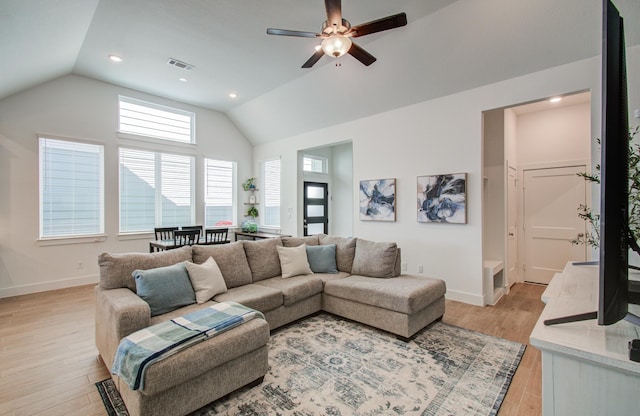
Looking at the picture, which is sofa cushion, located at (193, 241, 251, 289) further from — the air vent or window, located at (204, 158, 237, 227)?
window, located at (204, 158, 237, 227)

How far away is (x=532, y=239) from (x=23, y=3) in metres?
7.41

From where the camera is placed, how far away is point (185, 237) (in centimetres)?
474

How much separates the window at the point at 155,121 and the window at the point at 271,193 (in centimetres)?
185

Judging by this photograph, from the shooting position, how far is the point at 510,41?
10.5 feet

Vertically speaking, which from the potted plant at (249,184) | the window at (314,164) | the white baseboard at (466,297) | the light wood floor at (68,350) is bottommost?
Answer: the light wood floor at (68,350)

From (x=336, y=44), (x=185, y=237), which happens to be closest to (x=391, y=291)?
(x=336, y=44)

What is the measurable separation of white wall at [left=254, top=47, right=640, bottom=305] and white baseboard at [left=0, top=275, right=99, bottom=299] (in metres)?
4.84

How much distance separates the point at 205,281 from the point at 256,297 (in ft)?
1.71

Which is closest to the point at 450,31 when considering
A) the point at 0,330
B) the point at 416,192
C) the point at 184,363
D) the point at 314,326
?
the point at 416,192

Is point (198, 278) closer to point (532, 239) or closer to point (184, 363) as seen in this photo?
point (184, 363)

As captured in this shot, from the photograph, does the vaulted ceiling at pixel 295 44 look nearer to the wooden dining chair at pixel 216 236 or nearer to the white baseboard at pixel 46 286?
the wooden dining chair at pixel 216 236

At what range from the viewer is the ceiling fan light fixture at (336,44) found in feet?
8.29

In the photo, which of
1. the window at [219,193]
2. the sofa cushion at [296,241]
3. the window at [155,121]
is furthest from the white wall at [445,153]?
the window at [155,121]

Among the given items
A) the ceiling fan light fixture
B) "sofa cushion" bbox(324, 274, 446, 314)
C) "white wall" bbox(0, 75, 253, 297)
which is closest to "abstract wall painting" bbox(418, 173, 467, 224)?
"sofa cushion" bbox(324, 274, 446, 314)
